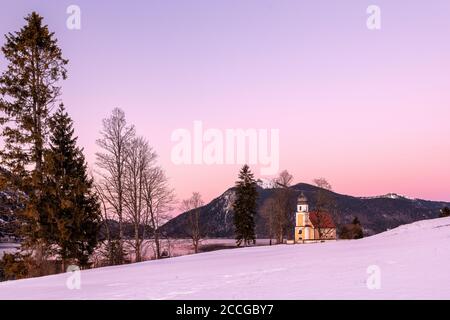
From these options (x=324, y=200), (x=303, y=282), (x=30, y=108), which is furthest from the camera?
(x=324, y=200)

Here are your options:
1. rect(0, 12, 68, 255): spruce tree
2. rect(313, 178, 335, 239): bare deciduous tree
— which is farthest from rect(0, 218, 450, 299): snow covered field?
rect(313, 178, 335, 239): bare deciduous tree

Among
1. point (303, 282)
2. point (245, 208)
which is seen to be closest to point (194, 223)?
point (245, 208)

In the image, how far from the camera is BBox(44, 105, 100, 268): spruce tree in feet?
96.0

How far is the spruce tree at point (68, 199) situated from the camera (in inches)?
1152

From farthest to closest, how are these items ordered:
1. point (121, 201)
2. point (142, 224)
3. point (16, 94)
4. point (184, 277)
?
1. point (142, 224)
2. point (121, 201)
3. point (16, 94)
4. point (184, 277)

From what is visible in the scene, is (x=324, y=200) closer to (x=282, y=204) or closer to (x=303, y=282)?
(x=282, y=204)

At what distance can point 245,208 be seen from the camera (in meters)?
67.1

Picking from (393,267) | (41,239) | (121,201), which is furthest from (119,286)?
(121,201)

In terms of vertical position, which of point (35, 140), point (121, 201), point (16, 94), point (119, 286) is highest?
point (16, 94)

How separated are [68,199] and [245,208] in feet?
129
